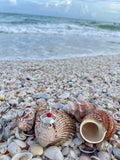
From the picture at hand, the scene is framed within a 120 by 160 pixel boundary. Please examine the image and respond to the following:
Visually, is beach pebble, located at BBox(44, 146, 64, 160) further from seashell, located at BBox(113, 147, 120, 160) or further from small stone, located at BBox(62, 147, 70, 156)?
seashell, located at BBox(113, 147, 120, 160)

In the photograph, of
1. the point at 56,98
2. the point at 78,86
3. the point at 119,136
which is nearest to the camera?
the point at 119,136

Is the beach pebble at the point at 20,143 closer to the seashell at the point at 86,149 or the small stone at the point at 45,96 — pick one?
the seashell at the point at 86,149

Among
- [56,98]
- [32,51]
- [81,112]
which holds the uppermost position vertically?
[81,112]

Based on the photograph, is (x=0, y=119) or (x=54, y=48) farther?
(x=54, y=48)

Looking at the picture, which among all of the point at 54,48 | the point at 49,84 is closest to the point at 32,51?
Result: the point at 54,48

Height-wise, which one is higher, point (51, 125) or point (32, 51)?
point (51, 125)

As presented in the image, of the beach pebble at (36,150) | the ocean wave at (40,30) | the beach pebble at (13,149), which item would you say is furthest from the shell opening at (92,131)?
the ocean wave at (40,30)

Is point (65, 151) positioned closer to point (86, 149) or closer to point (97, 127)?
point (86, 149)

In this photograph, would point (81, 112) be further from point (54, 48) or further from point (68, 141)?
point (54, 48)
